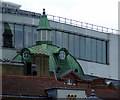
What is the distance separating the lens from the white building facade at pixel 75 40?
114938 millimetres

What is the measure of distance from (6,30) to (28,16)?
619 cm

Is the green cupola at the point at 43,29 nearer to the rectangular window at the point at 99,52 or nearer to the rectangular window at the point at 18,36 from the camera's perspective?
the rectangular window at the point at 18,36

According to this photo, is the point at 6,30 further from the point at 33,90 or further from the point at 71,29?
the point at 33,90

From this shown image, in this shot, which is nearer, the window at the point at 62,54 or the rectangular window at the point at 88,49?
the window at the point at 62,54

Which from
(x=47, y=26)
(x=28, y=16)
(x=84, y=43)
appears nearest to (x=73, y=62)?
(x=47, y=26)

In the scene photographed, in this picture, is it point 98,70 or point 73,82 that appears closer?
point 73,82

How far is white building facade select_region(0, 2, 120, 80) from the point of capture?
115m

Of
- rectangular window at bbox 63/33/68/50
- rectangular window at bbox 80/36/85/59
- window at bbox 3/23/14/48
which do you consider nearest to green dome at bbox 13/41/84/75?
window at bbox 3/23/14/48

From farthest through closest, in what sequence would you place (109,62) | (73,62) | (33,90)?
(109,62) < (73,62) < (33,90)

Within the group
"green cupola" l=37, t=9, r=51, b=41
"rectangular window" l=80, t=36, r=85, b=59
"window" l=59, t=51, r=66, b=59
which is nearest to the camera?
"window" l=59, t=51, r=66, b=59

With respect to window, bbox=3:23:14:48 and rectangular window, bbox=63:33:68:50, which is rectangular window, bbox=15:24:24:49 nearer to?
window, bbox=3:23:14:48

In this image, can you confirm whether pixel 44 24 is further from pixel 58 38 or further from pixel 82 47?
pixel 82 47

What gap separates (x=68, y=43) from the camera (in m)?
126

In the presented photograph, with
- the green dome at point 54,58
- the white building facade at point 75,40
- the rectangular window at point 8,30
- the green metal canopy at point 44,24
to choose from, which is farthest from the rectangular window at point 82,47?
the green dome at point 54,58
